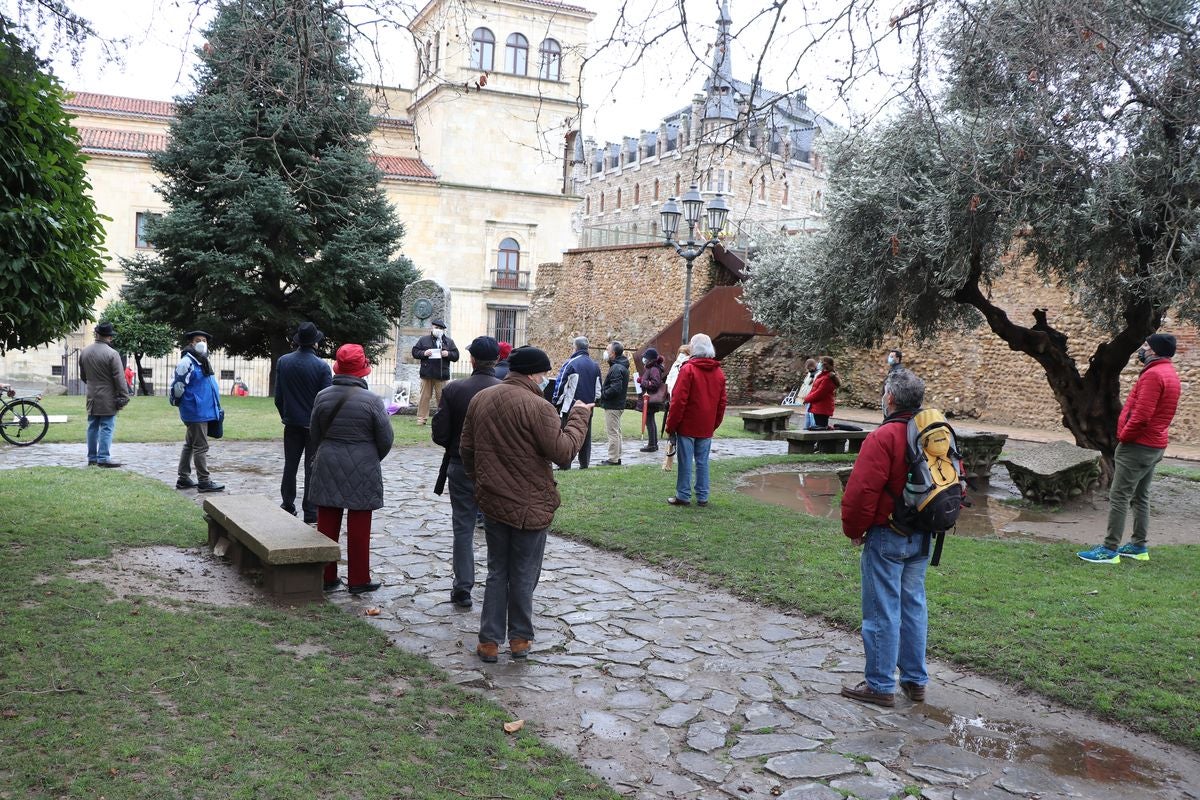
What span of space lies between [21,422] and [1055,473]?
1376 cm

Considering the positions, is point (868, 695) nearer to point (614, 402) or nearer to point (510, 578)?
point (510, 578)

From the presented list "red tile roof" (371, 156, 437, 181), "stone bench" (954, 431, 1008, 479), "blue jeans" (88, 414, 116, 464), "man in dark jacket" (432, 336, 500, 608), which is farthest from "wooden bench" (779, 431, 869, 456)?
"red tile roof" (371, 156, 437, 181)

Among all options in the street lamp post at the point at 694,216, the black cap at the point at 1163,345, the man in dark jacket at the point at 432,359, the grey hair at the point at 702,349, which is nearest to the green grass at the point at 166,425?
the man in dark jacket at the point at 432,359

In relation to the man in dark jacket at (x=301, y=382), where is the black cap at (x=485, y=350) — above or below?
above

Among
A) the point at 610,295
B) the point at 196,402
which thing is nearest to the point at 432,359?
the point at 196,402

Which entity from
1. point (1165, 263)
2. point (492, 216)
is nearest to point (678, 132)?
point (492, 216)

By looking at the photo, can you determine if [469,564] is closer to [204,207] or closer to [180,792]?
[180,792]

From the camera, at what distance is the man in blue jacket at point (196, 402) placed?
9.62m

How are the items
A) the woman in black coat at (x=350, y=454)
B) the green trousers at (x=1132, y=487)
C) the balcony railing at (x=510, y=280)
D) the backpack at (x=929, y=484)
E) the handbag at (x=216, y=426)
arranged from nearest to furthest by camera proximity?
the backpack at (x=929, y=484), the woman in black coat at (x=350, y=454), the green trousers at (x=1132, y=487), the handbag at (x=216, y=426), the balcony railing at (x=510, y=280)

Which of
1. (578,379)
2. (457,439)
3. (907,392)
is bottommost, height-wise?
(457,439)

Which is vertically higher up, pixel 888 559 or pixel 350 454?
pixel 350 454

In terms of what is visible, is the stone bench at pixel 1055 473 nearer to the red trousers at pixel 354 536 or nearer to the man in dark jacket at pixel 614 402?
the man in dark jacket at pixel 614 402

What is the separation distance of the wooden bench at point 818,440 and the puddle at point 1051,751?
10.0m

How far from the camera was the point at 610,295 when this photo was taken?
32406mm
